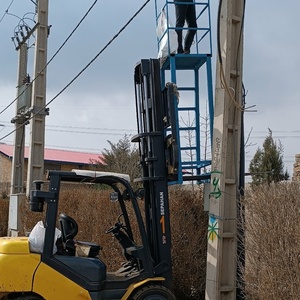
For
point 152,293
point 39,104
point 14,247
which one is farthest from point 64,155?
point 152,293

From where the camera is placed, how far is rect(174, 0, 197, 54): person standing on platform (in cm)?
889

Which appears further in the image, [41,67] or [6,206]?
[6,206]

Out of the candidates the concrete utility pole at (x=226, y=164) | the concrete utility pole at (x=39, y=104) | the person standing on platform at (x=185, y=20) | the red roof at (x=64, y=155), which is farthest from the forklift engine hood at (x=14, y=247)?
the red roof at (x=64, y=155)

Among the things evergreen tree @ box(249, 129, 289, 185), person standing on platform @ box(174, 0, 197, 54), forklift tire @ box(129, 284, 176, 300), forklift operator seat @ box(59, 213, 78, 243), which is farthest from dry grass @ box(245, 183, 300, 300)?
evergreen tree @ box(249, 129, 289, 185)

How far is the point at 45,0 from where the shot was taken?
1794cm

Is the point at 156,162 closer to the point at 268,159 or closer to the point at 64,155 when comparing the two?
the point at 268,159

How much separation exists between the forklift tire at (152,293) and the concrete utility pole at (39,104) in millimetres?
10352

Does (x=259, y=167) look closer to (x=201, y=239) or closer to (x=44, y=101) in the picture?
(x=44, y=101)

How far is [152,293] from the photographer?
6652 mm

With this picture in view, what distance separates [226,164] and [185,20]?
320 cm

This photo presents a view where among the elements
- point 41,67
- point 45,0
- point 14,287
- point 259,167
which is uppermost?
point 45,0

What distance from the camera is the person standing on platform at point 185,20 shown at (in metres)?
8.89

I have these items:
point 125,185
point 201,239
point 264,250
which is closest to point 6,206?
point 201,239

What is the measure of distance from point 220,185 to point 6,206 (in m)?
16.5
